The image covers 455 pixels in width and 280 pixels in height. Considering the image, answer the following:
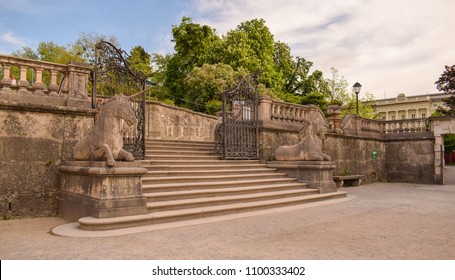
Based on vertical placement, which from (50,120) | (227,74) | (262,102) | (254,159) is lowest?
(254,159)

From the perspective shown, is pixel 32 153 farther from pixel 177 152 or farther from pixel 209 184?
pixel 177 152

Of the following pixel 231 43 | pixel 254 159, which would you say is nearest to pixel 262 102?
pixel 254 159

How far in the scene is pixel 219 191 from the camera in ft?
26.5

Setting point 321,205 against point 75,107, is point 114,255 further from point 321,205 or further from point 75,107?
point 321,205

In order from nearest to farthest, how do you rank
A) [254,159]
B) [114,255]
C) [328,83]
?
1. [114,255]
2. [254,159]
3. [328,83]

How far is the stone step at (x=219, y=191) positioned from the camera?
7.02 meters

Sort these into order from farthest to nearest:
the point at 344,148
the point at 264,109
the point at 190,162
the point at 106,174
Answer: the point at 344,148 → the point at 264,109 → the point at 190,162 → the point at 106,174

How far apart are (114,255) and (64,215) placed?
139 inches

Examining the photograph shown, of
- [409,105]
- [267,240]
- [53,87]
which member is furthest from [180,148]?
[409,105]

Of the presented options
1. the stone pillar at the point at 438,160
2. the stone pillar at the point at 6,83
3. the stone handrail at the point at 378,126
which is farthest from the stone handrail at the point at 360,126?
the stone pillar at the point at 6,83

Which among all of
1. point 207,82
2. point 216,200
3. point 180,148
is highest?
point 207,82

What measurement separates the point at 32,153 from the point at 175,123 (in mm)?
9581

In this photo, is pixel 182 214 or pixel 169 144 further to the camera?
pixel 169 144

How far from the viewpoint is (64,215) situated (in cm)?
709
